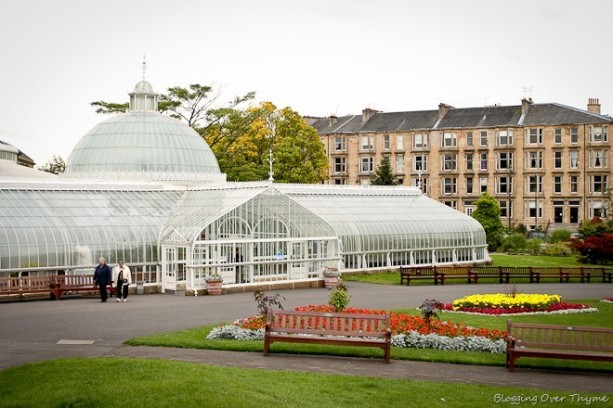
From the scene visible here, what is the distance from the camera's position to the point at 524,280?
145ft

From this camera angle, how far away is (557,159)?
90.4 m


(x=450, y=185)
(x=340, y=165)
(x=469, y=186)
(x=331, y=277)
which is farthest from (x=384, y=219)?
(x=340, y=165)

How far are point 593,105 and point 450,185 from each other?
56.2 ft

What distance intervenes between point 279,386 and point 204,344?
220 inches

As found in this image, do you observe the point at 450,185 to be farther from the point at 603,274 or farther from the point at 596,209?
the point at 603,274

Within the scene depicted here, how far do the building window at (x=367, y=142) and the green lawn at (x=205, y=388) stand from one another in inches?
3207

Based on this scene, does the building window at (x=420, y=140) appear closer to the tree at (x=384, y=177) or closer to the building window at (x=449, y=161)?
the building window at (x=449, y=161)

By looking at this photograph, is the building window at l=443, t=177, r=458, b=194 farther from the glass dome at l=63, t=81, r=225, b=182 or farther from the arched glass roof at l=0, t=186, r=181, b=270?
the arched glass roof at l=0, t=186, r=181, b=270

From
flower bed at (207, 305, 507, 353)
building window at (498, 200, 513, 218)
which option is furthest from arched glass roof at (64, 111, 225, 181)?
building window at (498, 200, 513, 218)

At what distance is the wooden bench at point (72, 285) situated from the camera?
35.6 metres

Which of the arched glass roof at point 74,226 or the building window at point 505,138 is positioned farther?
the building window at point 505,138

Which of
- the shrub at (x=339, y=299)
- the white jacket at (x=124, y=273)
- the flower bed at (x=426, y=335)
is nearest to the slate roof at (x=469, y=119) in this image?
the white jacket at (x=124, y=273)

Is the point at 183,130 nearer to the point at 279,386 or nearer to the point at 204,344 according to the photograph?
the point at 204,344

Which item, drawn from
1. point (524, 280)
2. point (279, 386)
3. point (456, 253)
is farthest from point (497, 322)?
point (456, 253)
